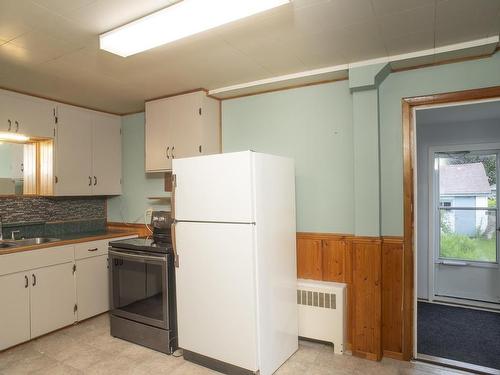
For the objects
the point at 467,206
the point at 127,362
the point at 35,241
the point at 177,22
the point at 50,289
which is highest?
the point at 177,22

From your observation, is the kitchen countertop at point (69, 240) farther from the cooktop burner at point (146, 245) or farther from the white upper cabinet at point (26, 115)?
the white upper cabinet at point (26, 115)

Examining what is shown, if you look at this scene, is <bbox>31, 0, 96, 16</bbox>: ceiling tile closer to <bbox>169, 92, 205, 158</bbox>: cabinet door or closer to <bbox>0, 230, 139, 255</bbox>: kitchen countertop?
<bbox>169, 92, 205, 158</bbox>: cabinet door

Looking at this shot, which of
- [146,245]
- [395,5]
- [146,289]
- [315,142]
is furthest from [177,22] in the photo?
[146,289]

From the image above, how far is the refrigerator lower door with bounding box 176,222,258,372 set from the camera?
7.50 ft

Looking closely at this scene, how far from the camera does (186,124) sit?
332 centimetres

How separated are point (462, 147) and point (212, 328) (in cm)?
365

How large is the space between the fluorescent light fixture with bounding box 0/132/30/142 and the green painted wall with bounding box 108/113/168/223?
3.58 feet

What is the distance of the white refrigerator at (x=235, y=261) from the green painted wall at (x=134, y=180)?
147cm

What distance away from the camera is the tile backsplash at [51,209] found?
3432 mm

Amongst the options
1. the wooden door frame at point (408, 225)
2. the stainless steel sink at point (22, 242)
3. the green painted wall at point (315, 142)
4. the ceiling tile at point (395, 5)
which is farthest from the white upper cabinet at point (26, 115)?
the wooden door frame at point (408, 225)

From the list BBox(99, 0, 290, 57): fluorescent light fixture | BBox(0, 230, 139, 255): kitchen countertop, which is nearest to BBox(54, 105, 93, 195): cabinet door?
BBox(0, 230, 139, 255): kitchen countertop

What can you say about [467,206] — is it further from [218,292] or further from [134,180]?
[134,180]

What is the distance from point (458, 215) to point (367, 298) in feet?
7.69

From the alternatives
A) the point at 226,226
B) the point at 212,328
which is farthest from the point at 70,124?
the point at 212,328
